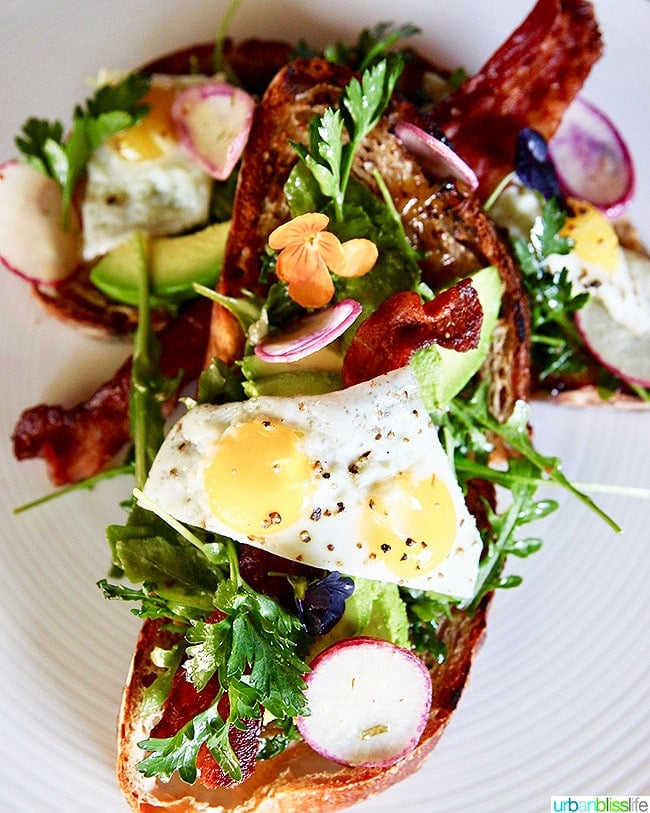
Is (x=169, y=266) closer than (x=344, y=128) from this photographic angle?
No

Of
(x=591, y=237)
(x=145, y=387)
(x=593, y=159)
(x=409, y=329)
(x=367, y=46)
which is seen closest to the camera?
(x=409, y=329)

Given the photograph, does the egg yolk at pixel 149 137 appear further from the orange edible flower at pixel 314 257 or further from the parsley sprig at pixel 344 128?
the orange edible flower at pixel 314 257

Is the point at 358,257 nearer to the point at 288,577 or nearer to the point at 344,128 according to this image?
the point at 344,128

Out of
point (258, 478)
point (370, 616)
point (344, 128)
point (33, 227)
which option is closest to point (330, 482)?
point (258, 478)

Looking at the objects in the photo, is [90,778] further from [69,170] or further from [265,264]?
[69,170]

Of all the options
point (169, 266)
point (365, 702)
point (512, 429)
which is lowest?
point (365, 702)
